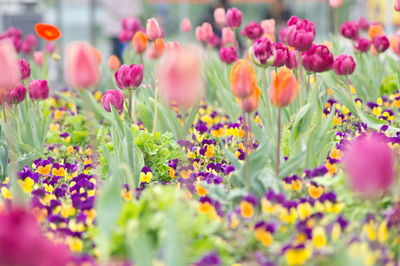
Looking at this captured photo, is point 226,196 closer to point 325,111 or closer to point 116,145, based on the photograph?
point 116,145

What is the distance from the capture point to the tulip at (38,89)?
303 centimetres

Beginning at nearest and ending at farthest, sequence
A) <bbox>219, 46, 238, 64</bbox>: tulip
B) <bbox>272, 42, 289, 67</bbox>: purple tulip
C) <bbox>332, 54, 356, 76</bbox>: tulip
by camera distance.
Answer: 1. <bbox>272, 42, 289, 67</bbox>: purple tulip
2. <bbox>332, 54, 356, 76</bbox>: tulip
3. <bbox>219, 46, 238, 64</bbox>: tulip

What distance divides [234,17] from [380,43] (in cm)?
86

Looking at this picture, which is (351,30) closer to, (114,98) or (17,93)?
(114,98)

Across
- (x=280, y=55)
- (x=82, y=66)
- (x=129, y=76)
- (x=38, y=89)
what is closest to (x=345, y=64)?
(x=280, y=55)

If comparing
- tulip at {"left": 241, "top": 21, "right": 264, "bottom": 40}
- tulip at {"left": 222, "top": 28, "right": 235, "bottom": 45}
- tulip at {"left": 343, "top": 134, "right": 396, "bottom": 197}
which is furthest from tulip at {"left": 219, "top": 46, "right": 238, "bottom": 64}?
tulip at {"left": 343, "top": 134, "right": 396, "bottom": 197}

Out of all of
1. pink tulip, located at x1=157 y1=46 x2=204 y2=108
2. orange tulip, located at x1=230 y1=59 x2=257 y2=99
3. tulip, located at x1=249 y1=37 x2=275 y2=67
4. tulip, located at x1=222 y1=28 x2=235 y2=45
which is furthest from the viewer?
tulip, located at x1=222 y1=28 x2=235 y2=45

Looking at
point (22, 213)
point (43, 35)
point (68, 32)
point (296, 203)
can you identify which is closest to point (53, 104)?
point (43, 35)

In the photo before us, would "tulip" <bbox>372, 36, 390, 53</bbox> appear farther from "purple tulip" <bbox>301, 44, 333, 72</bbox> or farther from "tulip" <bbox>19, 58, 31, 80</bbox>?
"tulip" <bbox>19, 58, 31, 80</bbox>

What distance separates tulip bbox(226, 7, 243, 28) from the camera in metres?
4.02

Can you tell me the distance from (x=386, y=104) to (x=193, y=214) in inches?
91.2

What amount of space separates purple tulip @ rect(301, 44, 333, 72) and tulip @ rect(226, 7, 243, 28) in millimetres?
1589

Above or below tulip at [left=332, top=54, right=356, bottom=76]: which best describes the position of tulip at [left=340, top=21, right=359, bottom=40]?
above

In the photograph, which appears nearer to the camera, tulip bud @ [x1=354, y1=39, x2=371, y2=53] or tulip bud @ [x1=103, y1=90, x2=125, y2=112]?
tulip bud @ [x1=103, y1=90, x2=125, y2=112]
